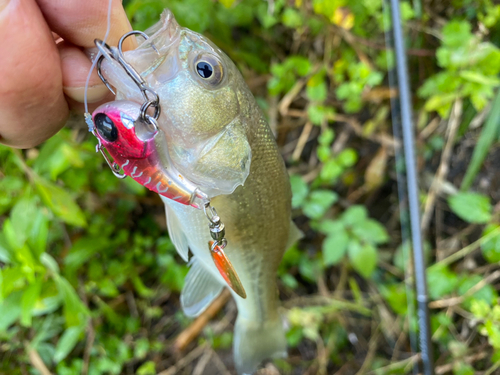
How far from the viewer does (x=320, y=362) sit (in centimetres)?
195

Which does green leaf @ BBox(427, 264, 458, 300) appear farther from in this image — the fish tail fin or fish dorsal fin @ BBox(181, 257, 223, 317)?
fish dorsal fin @ BBox(181, 257, 223, 317)

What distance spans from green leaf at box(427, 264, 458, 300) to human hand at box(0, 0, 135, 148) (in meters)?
1.57

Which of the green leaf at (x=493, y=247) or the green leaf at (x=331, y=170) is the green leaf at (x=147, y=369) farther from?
the green leaf at (x=493, y=247)

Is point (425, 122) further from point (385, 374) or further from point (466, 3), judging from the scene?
point (385, 374)

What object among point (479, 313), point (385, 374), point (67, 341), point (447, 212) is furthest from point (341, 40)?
point (67, 341)

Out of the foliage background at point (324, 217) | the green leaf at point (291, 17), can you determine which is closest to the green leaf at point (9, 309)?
the foliage background at point (324, 217)

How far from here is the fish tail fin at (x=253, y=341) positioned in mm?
1089

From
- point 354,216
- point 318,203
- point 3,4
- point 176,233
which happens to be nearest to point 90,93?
point 3,4

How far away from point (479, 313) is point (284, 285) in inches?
44.0

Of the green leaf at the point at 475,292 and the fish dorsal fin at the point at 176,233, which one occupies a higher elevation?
the fish dorsal fin at the point at 176,233

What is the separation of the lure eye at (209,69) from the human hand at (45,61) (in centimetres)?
22

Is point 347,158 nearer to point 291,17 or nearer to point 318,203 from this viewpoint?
point 318,203

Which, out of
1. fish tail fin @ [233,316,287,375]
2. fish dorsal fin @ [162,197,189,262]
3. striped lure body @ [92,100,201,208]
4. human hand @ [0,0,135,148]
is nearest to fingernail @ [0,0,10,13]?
human hand @ [0,0,135,148]

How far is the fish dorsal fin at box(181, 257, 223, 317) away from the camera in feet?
3.02
